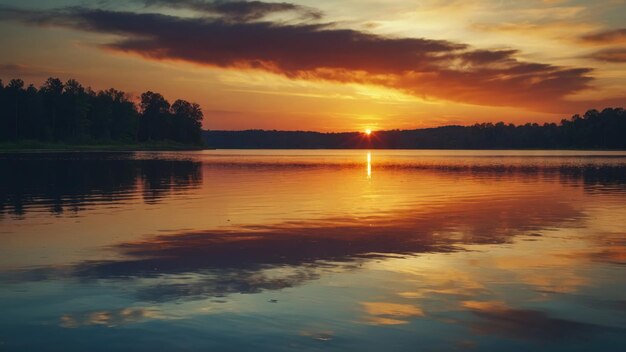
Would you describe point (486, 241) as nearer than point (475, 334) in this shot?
No

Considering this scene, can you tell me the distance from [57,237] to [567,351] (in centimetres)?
1839

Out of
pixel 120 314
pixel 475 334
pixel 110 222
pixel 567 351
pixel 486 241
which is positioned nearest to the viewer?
pixel 567 351

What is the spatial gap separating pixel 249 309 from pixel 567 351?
6.23 meters

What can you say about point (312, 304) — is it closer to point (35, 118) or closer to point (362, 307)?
point (362, 307)

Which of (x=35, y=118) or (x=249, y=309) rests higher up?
(x=35, y=118)

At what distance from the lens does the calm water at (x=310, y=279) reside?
10.8m

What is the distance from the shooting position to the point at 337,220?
2808 centimetres

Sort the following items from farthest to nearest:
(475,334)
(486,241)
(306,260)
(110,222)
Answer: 1. (110,222)
2. (486,241)
3. (306,260)
4. (475,334)

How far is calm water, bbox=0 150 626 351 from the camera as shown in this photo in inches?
426

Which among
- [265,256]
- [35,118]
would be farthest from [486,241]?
[35,118]

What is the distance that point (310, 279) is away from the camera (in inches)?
604

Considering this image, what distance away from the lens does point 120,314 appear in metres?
12.0

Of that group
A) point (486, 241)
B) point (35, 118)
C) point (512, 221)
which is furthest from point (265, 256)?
point (35, 118)

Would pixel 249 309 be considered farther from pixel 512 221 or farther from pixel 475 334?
pixel 512 221
